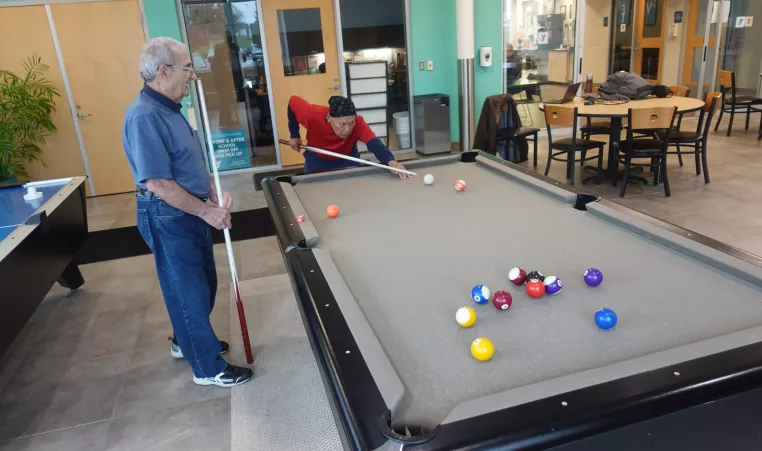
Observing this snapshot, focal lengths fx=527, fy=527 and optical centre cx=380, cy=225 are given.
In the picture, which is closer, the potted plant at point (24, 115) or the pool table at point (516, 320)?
the pool table at point (516, 320)

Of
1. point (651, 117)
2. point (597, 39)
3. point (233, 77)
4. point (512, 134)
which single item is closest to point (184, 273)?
point (651, 117)

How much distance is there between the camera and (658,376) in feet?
3.78

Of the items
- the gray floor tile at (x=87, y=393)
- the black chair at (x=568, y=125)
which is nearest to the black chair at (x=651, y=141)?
the black chair at (x=568, y=125)

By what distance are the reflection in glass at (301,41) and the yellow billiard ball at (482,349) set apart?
6.01 m

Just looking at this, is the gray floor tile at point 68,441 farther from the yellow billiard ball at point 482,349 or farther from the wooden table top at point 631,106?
the wooden table top at point 631,106

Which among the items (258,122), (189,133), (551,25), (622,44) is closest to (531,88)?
(551,25)

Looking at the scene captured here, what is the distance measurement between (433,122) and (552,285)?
5438 mm

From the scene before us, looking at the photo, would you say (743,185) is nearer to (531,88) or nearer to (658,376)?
(531,88)

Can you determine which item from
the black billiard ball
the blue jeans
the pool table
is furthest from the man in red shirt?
the black billiard ball

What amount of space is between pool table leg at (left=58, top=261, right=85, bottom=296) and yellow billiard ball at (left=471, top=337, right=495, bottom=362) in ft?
10.9

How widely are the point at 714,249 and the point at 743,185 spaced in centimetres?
406

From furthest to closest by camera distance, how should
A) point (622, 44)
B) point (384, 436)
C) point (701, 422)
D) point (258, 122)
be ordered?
point (622, 44) < point (258, 122) < point (701, 422) < point (384, 436)

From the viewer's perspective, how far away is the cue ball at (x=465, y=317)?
1463 mm

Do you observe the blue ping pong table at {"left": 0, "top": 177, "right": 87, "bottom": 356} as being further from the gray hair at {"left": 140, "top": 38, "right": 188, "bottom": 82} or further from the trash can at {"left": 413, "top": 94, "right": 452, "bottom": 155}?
the trash can at {"left": 413, "top": 94, "right": 452, "bottom": 155}
